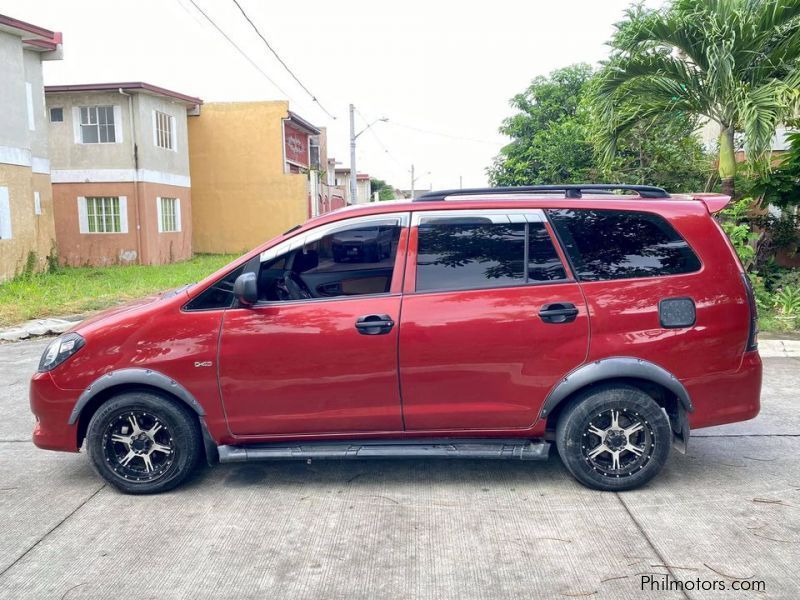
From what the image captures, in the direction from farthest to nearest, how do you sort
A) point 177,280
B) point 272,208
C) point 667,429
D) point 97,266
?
point 272,208, point 97,266, point 177,280, point 667,429

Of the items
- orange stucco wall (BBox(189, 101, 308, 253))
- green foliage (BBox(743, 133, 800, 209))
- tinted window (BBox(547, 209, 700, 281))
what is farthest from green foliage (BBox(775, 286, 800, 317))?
orange stucco wall (BBox(189, 101, 308, 253))

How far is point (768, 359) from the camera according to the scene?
8617 millimetres

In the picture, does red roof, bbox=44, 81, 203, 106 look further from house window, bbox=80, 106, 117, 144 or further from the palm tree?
the palm tree

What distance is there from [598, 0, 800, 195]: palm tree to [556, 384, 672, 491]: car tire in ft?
21.9

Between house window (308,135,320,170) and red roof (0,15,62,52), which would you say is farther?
house window (308,135,320,170)

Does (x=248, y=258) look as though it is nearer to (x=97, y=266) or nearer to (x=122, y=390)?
(x=122, y=390)

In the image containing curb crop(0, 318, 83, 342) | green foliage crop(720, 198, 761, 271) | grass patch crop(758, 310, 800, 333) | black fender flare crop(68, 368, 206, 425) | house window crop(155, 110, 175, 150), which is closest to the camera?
black fender flare crop(68, 368, 206, 425)

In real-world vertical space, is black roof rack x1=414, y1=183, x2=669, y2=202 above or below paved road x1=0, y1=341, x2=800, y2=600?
above

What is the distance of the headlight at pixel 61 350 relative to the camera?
4676mm

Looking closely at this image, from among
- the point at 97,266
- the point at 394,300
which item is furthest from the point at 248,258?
the point at 97,266

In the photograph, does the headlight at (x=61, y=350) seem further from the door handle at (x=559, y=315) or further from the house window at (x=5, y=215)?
the house window at (x=5, y=215)

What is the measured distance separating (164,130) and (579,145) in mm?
15043

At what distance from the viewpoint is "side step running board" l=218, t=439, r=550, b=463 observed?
4598 millimetres

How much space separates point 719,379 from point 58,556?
12.8 ft
